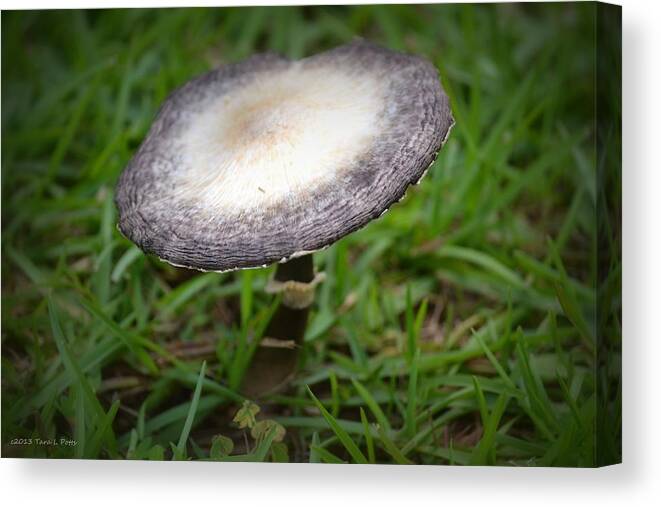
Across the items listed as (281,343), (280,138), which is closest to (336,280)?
(281,343)

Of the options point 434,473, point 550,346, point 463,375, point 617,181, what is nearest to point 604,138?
point 617,181

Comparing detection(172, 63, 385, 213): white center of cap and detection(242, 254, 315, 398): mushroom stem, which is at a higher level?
detection(172, 63, 385, 213): white center of cap

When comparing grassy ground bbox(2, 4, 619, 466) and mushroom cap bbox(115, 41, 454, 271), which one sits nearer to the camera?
mushroom cap bbox(115, 41, 454, 271)

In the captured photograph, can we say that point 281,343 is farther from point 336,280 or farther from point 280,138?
point 280,138

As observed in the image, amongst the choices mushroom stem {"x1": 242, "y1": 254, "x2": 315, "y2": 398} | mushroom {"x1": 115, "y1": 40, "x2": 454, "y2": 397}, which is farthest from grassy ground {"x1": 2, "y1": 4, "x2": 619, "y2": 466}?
mushroom {"x1": 115, "y1": 40, "x2": 454, "y2": 397}

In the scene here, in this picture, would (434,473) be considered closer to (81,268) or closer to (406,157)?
(406,157)

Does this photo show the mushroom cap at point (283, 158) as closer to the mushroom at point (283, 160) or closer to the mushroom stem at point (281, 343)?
the mushroom at point (283, 160)

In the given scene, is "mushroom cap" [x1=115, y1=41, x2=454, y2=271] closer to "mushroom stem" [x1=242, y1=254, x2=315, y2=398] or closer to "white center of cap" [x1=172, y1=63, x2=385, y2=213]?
"white center of cap" [x1=172, y1=63, x2=385, y2=213]

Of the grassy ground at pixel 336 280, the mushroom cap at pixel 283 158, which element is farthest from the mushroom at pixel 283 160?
the grassy ground at pixel 336 280
